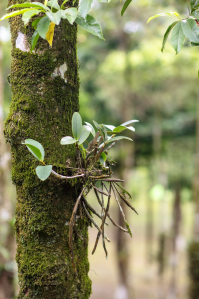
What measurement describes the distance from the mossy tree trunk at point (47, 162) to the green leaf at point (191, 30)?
1.42ft

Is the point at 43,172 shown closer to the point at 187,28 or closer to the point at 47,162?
the point at 47,162

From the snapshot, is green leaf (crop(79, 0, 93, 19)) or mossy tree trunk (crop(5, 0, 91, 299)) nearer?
green leaf (crop(79, 0, 93, 19))

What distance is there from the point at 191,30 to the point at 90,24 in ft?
1.07

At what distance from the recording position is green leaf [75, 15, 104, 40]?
793 mm

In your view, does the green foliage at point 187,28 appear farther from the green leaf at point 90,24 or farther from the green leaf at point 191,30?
the green leaf at point 90,24

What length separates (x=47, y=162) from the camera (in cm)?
92

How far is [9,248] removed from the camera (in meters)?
3.40

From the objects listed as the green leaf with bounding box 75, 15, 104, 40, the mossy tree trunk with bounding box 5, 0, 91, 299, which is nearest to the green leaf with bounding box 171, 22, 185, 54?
the green leaf with bounding box 75, 15, 104, 40

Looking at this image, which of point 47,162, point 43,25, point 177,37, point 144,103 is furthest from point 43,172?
point 144,103

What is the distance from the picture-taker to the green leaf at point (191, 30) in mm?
825

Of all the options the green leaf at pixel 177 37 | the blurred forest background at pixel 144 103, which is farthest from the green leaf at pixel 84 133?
the blurred forest background at pixel 144 103

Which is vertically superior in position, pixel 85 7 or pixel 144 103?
pixel 144 103

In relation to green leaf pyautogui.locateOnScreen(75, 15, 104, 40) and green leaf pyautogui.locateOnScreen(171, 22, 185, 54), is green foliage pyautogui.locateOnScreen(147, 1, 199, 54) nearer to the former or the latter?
green leaf pyautogui.locateOnScreen(171, 22, 185, 54)

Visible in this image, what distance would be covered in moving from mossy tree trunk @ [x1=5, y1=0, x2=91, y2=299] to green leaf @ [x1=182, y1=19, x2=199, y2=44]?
1.42 feet
